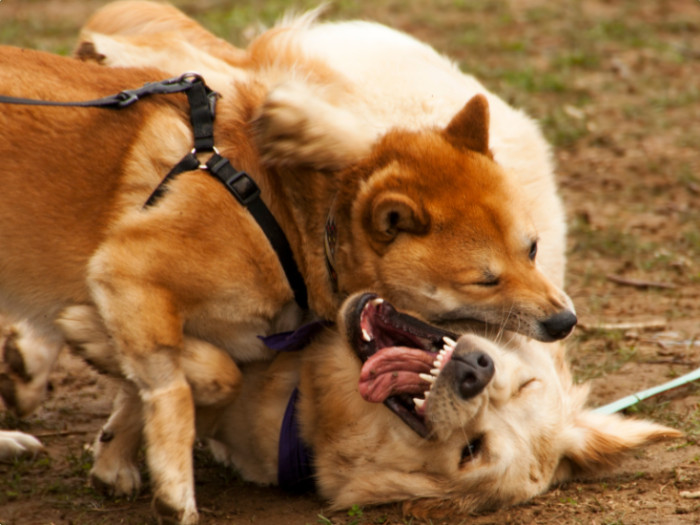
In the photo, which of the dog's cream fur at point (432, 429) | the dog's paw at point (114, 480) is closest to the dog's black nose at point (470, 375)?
the dog's cream fur at point (432, 429)

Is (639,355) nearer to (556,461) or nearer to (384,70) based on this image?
(556,461)

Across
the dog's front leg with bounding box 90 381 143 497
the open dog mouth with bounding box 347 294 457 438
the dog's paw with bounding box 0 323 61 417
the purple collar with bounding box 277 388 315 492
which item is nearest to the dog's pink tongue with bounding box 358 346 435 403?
the open dog mouth with bounding box 347 294 457 438

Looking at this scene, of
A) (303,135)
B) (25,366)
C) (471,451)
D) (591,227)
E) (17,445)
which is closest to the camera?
(471,451)

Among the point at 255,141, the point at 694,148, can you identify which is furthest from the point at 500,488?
the point at 694,148

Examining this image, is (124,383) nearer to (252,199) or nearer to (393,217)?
(252,199)

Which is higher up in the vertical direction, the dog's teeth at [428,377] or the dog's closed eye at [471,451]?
the dog's teeth at [428,377]

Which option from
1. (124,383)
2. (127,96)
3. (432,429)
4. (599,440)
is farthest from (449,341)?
(127,96)

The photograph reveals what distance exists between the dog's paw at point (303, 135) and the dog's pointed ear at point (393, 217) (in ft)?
0.98

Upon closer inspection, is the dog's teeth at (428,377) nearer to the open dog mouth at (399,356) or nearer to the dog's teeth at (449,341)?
the open dog mouth at (399,356)

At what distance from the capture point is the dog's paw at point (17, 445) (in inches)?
153

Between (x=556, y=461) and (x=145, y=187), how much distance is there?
1904 millimetres

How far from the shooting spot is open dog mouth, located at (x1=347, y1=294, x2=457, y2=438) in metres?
3.30

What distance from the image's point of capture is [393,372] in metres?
3.34

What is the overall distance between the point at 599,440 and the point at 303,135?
1.64 metres
